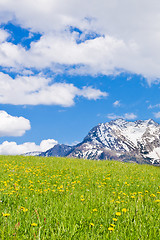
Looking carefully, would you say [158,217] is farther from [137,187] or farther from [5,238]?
[137,187]

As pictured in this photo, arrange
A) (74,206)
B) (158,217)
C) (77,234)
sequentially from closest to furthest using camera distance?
(77,234) → (158,217) → (74,206)

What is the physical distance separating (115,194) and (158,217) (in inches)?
99.0

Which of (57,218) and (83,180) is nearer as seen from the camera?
(57,218)

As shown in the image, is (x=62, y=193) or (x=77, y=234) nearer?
(x=77, y=234)

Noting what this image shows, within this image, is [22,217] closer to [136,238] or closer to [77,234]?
[77,234]

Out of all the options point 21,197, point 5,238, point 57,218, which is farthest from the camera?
point 21,197

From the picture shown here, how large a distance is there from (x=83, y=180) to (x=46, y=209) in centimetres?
475

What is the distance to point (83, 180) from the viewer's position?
10.1 meters

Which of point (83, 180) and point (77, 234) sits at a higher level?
point (83, 180)

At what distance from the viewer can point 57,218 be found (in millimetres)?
4934

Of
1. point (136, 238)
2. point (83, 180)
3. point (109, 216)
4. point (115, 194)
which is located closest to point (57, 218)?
point (109, 216)

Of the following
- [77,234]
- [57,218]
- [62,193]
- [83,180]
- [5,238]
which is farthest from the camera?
[83,180]

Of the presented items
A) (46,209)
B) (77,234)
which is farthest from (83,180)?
(77,234)

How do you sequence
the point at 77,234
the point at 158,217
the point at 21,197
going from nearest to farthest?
the point at 77,234, the point at 158,217, the point at 21,197
